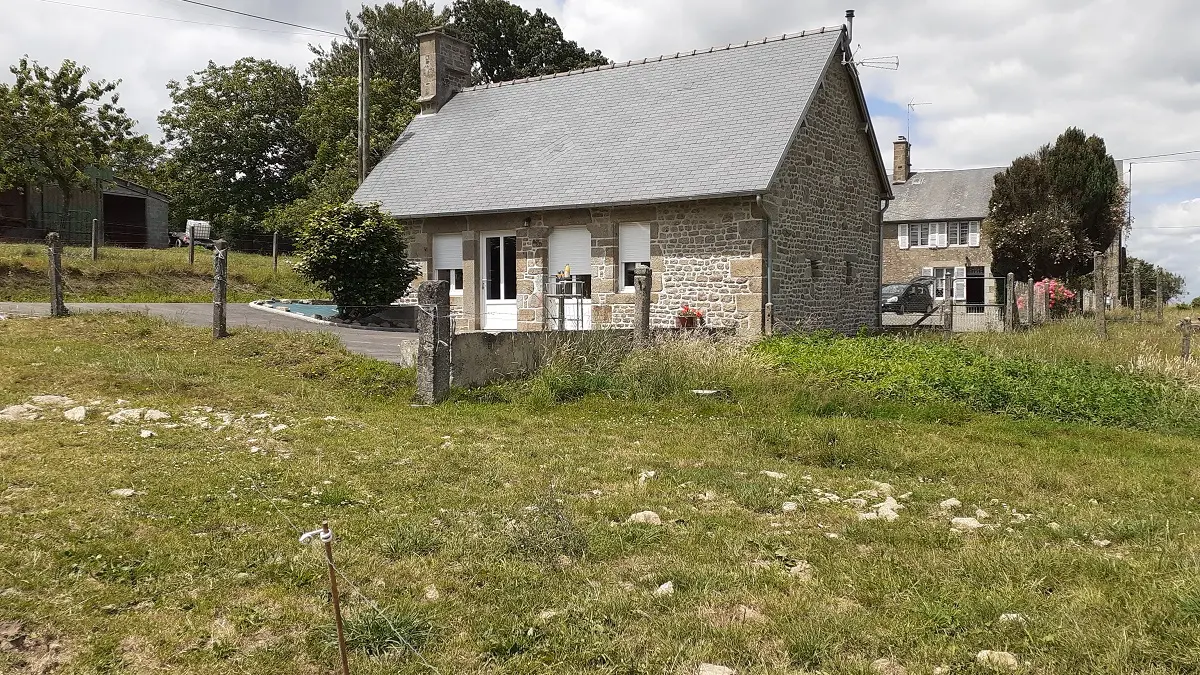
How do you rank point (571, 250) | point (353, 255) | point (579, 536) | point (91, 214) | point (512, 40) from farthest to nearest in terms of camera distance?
point (512, 40) → point (91, 214) → point (571, 250) → point (353, 255) → point (579, 536)

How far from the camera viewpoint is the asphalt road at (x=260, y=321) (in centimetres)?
1326

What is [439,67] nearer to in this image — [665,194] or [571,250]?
[571,250]

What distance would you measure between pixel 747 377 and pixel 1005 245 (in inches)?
919

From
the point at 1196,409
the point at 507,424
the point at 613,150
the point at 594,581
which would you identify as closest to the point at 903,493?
the point at 594,581

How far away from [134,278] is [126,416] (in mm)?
16891

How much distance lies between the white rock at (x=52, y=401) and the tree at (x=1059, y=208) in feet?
96.5

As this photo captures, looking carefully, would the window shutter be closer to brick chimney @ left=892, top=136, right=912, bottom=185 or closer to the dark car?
the dark car

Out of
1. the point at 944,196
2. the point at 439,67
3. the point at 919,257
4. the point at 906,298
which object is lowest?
the point at 906,298

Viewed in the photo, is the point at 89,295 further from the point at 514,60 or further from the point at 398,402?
the point at 514,60

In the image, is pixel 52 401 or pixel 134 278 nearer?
pixel 52 401

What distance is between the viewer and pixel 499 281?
19.3 m

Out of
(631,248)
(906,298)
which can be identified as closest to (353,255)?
(631,248)

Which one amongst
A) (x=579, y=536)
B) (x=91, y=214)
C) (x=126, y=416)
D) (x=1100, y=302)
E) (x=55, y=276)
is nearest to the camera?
(x=579, y=536)

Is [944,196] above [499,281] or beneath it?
above
